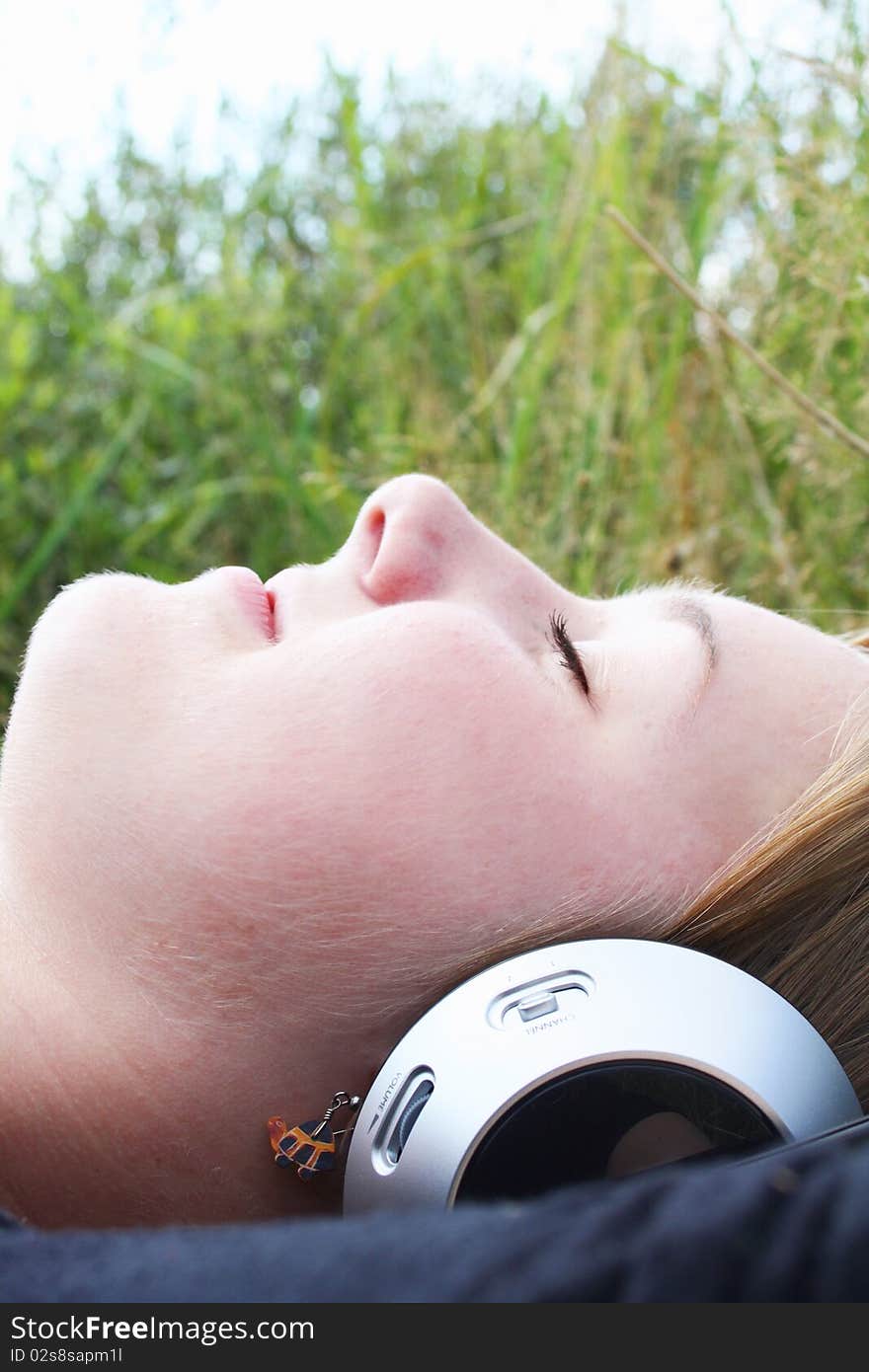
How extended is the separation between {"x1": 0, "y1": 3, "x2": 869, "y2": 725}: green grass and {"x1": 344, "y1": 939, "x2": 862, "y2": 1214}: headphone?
2.64 ft

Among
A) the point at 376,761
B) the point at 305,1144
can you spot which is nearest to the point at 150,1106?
the point at 305,1144

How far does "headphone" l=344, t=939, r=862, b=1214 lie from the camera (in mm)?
739

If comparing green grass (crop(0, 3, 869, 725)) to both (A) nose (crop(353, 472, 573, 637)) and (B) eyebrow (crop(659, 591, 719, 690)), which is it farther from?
(A) nose (crop(353, 472, 573, 637))

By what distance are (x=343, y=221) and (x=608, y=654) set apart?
1779 millimetres

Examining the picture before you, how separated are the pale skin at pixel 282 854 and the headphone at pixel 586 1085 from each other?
0.09 metres

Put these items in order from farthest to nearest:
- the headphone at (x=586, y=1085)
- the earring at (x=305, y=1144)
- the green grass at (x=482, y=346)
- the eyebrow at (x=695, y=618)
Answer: the green grass at (x=482, y=346)
the eyebrow at (x=695, y=618)
the earring at (x=305, y=1144)
the headphone at (x=586, y=1085)

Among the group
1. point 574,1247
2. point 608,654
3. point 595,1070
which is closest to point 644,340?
point 608,654

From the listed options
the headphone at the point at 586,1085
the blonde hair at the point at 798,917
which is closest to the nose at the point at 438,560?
the blonde hair at the point at 798,917

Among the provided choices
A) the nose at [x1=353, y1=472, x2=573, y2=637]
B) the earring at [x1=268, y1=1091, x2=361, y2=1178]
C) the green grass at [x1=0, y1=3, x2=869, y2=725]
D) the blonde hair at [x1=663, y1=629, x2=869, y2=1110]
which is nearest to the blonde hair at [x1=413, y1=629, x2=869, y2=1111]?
the blonde hair at [x1=663, y1=629, x2=869, y2=1110]

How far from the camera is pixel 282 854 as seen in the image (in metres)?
0.85

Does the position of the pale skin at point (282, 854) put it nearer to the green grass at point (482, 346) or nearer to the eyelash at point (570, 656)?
the eyelash at point (570, 656)

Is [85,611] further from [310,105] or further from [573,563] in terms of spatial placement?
[310,105]

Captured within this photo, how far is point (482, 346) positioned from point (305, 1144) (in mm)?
1748

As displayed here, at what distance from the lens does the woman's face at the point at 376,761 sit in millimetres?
860
